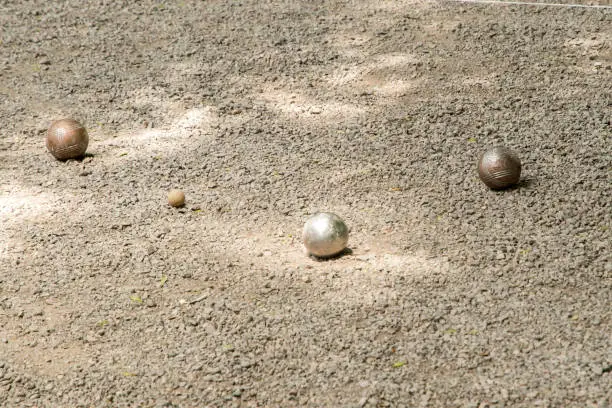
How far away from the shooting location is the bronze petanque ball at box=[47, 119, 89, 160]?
5.39 metres

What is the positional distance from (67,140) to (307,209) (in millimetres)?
1780

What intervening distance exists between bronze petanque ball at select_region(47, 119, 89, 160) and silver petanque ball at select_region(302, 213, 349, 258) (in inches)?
78.8

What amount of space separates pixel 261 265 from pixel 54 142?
2.01 meters

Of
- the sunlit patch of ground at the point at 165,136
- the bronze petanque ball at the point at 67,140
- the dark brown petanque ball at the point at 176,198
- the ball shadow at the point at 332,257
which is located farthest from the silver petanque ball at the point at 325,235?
the bronze petanque ball at the point at 67,140

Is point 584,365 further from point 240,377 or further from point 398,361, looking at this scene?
point 240,377

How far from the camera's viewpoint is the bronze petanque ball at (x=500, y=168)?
4734 mm

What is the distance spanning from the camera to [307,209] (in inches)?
190

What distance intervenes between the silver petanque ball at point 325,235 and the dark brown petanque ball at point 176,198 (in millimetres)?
980

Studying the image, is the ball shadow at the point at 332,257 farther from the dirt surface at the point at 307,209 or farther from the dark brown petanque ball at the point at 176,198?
the dark brown petanque ball at the point at 176,198

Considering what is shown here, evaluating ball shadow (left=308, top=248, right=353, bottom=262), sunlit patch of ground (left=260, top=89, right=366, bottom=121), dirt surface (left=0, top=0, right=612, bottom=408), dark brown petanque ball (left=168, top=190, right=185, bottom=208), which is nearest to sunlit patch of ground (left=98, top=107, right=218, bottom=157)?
dirt surface (left=0, top=0, right=612, bottom=408)

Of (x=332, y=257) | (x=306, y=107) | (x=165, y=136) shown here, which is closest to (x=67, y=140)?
(x=165, y=136)

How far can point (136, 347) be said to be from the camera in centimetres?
377

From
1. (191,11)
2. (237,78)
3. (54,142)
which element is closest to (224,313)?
(54,142)

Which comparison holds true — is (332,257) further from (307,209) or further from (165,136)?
(165,136)
